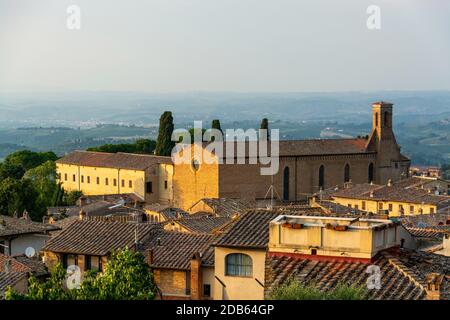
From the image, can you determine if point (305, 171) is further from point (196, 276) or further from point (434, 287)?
point (434, 287)

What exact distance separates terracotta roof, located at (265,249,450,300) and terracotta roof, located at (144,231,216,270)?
19.0 ft

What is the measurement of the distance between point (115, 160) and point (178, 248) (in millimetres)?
55088

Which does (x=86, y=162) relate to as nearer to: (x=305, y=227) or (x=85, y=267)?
(x=85, y=267)

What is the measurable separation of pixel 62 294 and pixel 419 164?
152 m

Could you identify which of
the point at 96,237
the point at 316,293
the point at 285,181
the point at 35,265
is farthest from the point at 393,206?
the point at 316,293

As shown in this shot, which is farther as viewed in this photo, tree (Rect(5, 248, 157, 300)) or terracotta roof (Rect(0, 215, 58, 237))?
terracotta roof (Rect(0, 215, 58, 237))

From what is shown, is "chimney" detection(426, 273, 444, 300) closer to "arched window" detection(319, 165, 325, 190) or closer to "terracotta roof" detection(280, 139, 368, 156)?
"terracotta roof" detection(280, 139, 368, 156)

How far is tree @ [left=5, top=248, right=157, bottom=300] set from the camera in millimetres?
16234

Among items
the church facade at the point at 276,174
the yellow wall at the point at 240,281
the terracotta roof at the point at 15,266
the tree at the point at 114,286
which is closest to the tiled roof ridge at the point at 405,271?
the yellow wall at the point at 240,281

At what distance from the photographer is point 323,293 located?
13.3 metres

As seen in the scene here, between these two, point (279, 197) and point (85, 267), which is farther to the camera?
point (279, 197)

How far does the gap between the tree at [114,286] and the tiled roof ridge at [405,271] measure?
3581mm

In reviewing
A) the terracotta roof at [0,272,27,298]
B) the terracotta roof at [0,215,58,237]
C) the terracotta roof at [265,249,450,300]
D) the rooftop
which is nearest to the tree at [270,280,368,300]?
the terracotta roof at [265,249,450,300]
